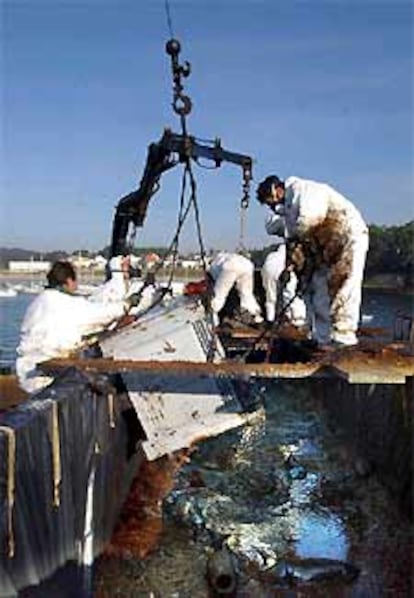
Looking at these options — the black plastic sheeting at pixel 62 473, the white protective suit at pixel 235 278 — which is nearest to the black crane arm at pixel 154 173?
the white protective suit at pixel 235 278

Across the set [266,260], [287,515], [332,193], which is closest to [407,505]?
[287,515]

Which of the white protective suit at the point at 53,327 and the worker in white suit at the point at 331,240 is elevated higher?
the worker in white suit at the point at 331,240

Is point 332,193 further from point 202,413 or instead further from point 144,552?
point 144,552

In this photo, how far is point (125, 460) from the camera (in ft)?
25.4

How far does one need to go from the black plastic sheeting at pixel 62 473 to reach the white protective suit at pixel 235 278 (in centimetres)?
596

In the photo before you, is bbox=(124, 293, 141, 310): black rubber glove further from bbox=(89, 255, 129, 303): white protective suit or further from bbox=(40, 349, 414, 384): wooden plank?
bbox=(40, 349, 414, 384): wooden plank

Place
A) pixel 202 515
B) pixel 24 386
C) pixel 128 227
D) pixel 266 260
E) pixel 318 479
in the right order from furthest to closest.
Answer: pixel 128 227, pixel 266 260, pixel 318 479, pixel 202 515, pixel 24 386

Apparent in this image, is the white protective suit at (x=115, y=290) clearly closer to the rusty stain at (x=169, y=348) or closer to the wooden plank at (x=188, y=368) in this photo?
the rusty stain at (x=169, y=348)

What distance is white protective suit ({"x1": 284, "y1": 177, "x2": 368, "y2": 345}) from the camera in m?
8.26

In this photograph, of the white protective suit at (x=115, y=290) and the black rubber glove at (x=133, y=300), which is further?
the white protective suit at (x=115, y=290)

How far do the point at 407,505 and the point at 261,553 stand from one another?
1684 millimetres

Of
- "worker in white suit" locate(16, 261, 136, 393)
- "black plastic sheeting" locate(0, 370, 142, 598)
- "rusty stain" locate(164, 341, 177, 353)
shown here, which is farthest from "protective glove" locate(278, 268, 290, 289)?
"black plastic sheeting" locate(0, 370, 142, 598)

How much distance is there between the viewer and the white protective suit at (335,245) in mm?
8258

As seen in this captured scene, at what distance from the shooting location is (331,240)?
8367 millimetres
